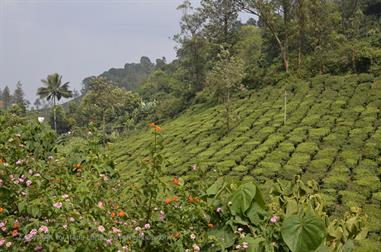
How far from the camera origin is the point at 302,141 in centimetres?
1706

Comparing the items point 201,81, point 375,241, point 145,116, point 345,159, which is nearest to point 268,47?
point 201,81

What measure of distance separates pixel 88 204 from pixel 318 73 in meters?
25.7

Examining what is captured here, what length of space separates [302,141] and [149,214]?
14.8 m

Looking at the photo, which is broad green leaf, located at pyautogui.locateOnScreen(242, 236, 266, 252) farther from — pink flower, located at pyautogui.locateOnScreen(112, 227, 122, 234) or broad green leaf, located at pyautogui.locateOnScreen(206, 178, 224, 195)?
pink flower, located at pyautogui.locateOnScreen(112, 227, 122, 234)

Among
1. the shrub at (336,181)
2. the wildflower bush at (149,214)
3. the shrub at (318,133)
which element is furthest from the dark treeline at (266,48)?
the wildflower bush at (149,214)

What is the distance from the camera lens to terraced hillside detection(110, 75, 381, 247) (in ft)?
42.1

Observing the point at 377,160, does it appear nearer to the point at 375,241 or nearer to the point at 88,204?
the point at 375,241

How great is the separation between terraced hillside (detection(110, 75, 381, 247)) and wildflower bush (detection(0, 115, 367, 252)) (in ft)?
18.5

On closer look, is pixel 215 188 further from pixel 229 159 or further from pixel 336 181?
pixel 229 159

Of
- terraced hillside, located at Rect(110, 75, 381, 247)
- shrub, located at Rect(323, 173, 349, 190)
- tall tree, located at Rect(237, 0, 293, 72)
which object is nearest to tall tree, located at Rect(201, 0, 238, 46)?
tall tree, located at Rect(237, 0, 293, 72)

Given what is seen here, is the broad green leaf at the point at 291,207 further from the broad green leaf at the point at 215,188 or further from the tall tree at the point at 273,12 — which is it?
the tall tree at the point at 273,12

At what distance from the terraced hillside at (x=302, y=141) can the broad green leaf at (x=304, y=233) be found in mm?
6600

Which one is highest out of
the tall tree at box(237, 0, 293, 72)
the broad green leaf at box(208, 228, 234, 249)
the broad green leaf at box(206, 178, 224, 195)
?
the tall tree at box(237, 0, 293, 72)

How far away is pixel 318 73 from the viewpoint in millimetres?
26453
